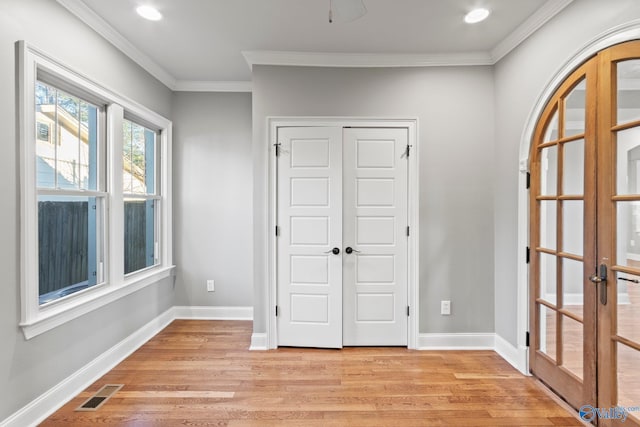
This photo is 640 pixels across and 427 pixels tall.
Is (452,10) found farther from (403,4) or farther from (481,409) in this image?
(481,409)

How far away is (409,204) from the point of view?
3174 millimetres

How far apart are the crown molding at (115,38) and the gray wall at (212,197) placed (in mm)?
387

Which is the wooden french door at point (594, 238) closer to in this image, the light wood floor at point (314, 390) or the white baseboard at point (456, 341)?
the light wood floor at point (314, 390)

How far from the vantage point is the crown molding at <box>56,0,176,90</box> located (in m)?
2.35

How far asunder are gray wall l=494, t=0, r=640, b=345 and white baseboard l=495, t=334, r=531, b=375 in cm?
7

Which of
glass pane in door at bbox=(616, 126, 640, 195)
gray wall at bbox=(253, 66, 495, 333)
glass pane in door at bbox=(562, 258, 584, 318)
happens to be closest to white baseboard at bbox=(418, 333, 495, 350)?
gray wall at bbox=(253, 66, 495, 333)

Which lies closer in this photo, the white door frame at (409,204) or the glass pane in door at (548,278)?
the glass pane in door at (548,278)

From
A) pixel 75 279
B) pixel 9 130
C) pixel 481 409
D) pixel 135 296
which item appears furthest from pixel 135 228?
pixel 481 409

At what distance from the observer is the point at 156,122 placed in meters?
3.56

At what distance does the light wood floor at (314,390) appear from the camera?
2.12 m

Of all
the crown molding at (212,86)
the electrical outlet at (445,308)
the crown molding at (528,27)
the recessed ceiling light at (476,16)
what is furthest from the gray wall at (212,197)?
the crown molding at (528,27)

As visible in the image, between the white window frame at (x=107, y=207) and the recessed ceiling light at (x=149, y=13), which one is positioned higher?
the recessed ceiling light at (x=149, y=13)

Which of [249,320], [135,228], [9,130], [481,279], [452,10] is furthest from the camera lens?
[249,320]

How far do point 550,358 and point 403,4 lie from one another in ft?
9.28
